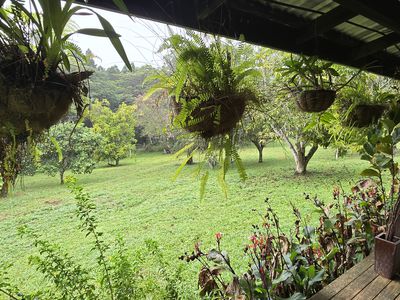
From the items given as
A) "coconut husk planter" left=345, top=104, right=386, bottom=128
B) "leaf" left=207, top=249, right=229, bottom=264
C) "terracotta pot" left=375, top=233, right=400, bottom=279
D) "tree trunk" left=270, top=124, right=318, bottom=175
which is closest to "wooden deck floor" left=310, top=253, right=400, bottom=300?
"terracotta pot" left=375, top=233, right=400, bottom=279

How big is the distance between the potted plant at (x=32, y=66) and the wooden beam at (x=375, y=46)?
5.74 ft

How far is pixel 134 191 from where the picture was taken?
24.9ft

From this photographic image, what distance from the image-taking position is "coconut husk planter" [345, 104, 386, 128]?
179cm

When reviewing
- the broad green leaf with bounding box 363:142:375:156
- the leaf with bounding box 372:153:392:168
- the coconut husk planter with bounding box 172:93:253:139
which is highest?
the coconut husk planter with bounding box 172:93:253:139

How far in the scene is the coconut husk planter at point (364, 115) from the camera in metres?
1.79

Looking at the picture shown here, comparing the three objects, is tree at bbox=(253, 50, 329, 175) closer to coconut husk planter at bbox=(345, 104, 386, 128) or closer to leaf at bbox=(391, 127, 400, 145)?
coconut husk planter at bbox=(345, 104, 386, 128)

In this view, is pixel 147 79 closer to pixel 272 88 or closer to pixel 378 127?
pixel 272 88

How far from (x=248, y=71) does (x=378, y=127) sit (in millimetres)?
1407

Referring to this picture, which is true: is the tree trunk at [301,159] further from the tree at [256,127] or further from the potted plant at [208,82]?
the potted plant at [208,82]

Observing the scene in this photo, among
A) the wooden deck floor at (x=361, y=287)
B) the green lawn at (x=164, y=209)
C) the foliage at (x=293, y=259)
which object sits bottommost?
the green lawn at (x=164, y=209)

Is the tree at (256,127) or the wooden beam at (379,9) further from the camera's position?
the tree at (256,127)

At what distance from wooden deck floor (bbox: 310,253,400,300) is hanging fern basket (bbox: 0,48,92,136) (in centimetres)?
122

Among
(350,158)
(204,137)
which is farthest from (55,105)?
(350,158)

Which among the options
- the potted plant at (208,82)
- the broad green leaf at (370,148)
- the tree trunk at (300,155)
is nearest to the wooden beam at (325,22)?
the potted plant at (208,82)
